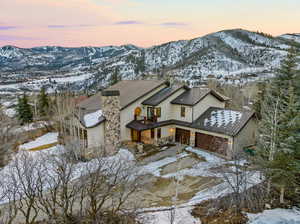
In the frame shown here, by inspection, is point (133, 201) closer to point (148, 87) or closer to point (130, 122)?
point (130, 122)

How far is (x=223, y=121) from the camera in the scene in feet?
64.4

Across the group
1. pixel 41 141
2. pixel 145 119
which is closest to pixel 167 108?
pixel 145 119

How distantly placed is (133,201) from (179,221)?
11.0 feet

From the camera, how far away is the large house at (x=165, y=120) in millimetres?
18812

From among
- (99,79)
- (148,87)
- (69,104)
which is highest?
(148,87)

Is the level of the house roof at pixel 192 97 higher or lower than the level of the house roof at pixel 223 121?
higher

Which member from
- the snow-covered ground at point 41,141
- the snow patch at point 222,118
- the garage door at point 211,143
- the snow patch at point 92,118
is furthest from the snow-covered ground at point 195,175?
the snow-covered ground at point 41,141

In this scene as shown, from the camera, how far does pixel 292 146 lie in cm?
998

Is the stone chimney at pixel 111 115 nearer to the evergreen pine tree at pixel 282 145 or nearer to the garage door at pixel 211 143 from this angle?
the garage door at pixel 211 143

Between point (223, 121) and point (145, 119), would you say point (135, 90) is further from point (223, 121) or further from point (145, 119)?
point (223, 121)

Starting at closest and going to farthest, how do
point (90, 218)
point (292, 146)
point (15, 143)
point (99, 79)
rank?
point (90, 218) < point (292, 146) < point (15, 143) < point (99, 79)

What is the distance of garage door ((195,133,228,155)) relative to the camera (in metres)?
18.7

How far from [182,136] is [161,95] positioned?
4989mm

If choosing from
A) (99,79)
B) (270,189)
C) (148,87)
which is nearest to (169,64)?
(99,79)
